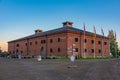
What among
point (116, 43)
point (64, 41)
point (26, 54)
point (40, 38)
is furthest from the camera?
point (116, 43)

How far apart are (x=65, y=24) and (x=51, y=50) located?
1077 cm

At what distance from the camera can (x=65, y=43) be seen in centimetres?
4772

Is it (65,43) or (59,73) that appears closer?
(59,73)

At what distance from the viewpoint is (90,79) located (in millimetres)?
10539

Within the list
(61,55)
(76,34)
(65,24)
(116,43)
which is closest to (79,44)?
(76,34)

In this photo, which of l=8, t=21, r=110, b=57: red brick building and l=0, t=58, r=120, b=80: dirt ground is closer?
l=0, t=58, r=120, b=80: dirt ground

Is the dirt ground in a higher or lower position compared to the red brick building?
lower

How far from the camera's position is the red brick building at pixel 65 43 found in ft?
159

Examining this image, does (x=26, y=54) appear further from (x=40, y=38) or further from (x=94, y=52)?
(x=94, y=52)

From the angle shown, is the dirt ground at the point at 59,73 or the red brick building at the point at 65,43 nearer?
the dirt ground at the point at 59,73

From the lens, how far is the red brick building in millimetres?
48344

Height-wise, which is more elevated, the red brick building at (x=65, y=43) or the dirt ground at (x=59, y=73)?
the red brick building at (x=65, y=43)

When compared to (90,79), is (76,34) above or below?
above

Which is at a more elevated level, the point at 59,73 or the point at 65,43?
the point at 65,43
